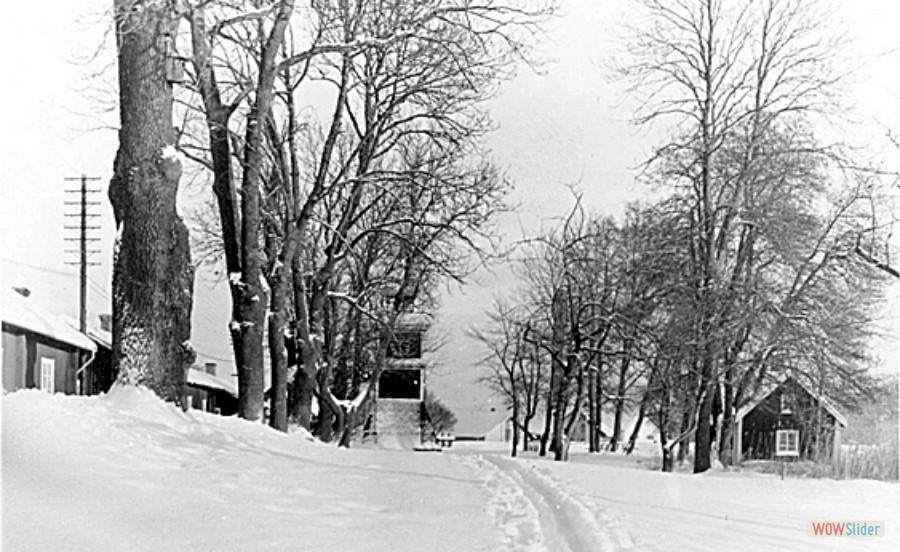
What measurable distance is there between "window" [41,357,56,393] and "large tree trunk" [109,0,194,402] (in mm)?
13110

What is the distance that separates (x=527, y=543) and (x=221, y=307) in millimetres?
10985

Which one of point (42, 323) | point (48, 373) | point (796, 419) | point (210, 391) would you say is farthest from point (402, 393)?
point (796, 419)

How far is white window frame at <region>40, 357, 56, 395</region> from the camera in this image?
2030cm

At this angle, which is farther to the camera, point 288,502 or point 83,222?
point 83,222

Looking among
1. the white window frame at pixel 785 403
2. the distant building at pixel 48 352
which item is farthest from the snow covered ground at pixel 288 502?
the white window frame at pixel 785 403

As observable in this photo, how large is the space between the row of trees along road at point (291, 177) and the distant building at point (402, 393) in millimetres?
1831

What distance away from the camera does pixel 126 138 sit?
8344mm

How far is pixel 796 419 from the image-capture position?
63.3 feet

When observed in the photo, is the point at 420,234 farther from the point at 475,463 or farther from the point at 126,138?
the point at 126,138

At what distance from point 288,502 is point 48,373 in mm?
15809

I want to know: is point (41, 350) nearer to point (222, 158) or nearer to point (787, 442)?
point (222, 158)

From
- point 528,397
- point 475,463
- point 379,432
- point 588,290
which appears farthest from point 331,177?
point 379,432

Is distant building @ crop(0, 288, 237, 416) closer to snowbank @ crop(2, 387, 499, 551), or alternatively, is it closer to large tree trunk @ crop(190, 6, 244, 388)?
large tree trunk @ crop(190, 6, 244, 388)

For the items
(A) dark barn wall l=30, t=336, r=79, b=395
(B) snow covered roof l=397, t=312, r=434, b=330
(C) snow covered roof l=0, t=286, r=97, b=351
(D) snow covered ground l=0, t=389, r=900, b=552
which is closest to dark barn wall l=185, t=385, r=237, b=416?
(A) dark barn wall l=30, t=336, r=79, b=395
